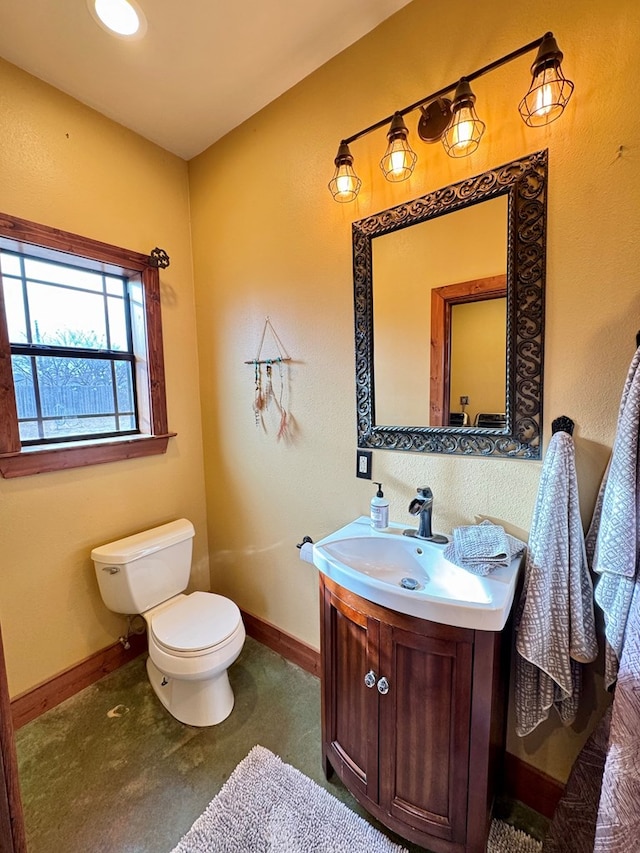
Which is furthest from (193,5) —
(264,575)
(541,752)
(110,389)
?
(541,752)

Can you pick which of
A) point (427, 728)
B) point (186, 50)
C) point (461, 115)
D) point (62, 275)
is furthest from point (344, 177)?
point (427, 728)

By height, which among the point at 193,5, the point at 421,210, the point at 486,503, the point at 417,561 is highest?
the point at 193,5

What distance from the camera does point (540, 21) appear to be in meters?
1.03

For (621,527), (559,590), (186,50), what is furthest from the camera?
(186,50)

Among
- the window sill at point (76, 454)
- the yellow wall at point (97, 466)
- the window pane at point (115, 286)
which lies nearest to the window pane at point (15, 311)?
the yellow wall at point (97, 466)

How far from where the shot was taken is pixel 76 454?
5.51 feet

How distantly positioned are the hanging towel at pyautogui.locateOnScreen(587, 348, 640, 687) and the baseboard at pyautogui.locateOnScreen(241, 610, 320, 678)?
1302 millimetres

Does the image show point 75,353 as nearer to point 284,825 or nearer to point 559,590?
point 284,825

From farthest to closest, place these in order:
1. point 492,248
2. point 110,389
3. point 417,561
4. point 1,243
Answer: point 110,389 < point 1,243 < point 417,561 < point 492,248

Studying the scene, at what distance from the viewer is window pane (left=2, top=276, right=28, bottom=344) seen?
1.54 m

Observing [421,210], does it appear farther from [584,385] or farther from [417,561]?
[417,561]

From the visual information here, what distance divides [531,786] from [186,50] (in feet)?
9.96

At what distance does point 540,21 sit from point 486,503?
4.85 ft

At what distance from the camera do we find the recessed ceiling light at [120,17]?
1.22 meters
